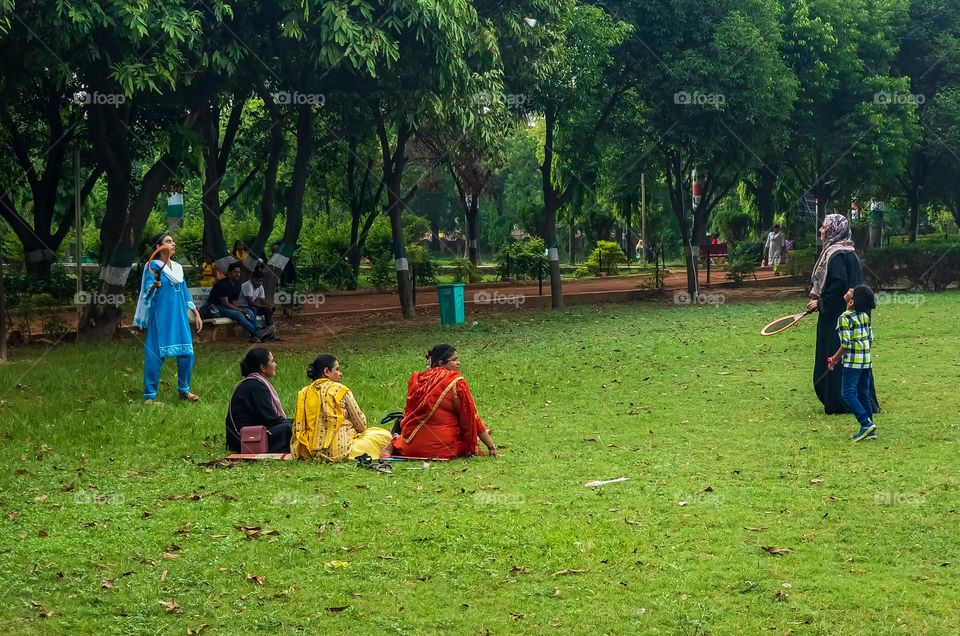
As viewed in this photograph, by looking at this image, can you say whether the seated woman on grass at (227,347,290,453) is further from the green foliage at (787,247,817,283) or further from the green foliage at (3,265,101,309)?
the green foliage at (787,247,817,283)

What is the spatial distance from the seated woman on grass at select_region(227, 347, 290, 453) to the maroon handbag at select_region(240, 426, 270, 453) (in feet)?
0.25

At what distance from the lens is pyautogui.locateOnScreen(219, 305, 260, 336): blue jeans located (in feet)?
59.8

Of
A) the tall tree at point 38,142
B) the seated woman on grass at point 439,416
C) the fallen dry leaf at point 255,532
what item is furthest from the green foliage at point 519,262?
the fallen dry leaf at point 255,532

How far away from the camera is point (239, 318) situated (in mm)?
18297

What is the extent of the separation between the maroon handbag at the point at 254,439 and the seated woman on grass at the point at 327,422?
30 cm

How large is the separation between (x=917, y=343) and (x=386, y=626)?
14105 millimetres

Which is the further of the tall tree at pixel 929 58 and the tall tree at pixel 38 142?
the tall tree at pixel 929 58

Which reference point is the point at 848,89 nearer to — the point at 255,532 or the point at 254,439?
the point at 254,439

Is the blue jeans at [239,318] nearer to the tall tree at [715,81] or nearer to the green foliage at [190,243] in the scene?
the tall tree at [715,81]

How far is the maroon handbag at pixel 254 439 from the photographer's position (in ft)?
31.8

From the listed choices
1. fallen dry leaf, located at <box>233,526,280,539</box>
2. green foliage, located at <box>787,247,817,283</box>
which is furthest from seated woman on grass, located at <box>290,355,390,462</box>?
green foliage, located at <box>787,247,817,283</box>

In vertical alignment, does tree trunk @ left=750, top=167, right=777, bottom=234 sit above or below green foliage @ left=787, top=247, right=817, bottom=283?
above

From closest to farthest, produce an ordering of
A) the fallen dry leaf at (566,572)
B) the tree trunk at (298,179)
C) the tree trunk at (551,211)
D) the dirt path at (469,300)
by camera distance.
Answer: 1. the fallen dry leaf at (566,572)
2. the tree trunk at (298,179)
3. the dirt path at (469,300)
4. the tree trunk at (551,211)

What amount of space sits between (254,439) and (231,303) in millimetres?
9188
